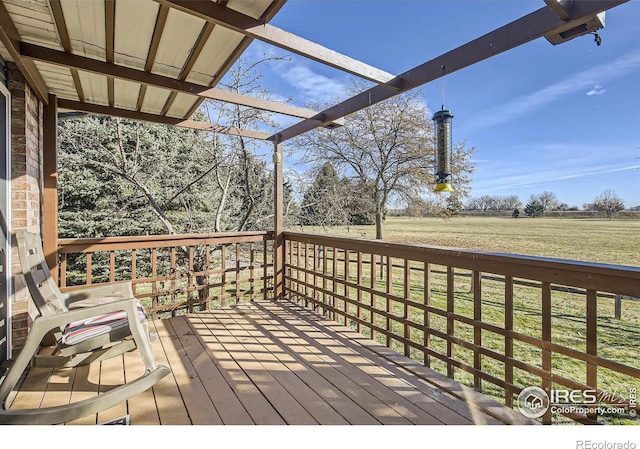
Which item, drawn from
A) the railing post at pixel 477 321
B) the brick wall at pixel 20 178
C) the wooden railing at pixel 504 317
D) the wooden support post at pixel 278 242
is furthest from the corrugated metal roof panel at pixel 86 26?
the railing post at pixel 477 321

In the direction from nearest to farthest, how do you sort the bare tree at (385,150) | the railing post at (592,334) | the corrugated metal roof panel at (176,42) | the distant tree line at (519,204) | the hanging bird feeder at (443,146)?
the railing post at (592,334) < the corrugated metal roof panel at (176,42) < the hanging bird feeder at (443,146) < the bare tree at (385,150) < the distant tree line at (519,204)

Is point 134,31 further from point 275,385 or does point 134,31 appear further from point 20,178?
point 275,385

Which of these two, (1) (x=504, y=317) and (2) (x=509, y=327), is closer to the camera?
(2) (x=509, y=327)

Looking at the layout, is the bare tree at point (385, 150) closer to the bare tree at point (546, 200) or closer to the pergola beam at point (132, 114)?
the bare tree at point (546, 200)

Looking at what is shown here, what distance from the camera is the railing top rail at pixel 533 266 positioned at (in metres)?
1.46

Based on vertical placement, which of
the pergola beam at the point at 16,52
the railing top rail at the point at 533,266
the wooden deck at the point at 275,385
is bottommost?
the wooden deck at the point at 275,385

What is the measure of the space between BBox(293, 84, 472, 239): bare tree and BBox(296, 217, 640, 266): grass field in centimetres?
104

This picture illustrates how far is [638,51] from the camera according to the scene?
25.1 ft

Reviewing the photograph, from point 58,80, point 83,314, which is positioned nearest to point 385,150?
point 58,80

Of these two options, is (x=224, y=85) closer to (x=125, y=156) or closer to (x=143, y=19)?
(x=125, y=156)

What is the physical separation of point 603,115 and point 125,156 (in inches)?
576

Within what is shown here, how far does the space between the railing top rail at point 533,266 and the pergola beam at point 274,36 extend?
1.40m

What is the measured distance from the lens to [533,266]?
70.6 inches

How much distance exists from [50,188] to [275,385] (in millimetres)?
2846
